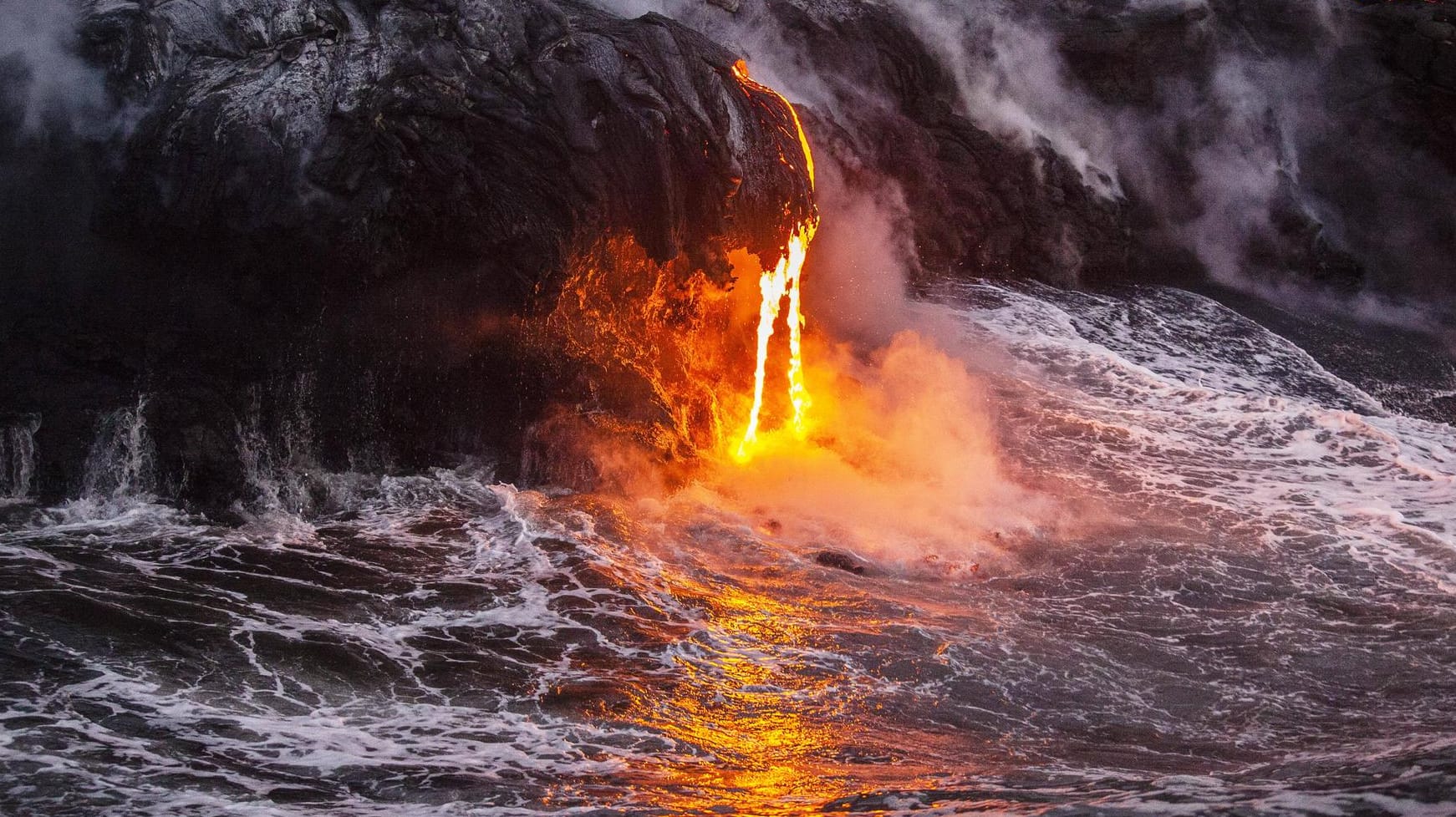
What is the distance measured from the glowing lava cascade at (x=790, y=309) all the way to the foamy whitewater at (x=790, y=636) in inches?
23.1

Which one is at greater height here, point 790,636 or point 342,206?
Result: point 342,206

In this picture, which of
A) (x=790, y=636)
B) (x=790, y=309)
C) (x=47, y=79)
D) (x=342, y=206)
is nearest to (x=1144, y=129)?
(x=790, y=309)

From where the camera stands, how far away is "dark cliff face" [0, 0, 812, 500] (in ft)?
31.7

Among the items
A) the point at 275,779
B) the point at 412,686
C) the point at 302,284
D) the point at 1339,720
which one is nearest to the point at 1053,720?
the point at 1339,720

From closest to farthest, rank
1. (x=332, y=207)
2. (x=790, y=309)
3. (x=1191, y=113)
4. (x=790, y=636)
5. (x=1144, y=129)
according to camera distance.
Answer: (x=790, y=636) → (x=332, y=207) → (x=790, y=309) → (x=1144, y=129) → (x=1191, y=113)

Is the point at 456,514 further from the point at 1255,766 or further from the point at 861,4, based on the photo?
the point at 861,4

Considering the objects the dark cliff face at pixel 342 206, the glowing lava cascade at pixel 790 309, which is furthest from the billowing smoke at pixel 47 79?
the glowing lava cascade at pixel 790 309

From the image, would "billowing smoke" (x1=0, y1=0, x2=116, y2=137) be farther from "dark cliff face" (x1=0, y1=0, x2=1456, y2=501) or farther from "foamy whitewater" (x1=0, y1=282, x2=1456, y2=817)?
"foamy whitewater" (x1=0, y1=282, x2=1456, y2=817)

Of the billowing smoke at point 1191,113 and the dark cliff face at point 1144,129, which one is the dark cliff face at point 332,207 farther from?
the billowing smoke at point 1191,113

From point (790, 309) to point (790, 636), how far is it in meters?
4.95

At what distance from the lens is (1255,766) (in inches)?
223

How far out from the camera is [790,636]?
754cm

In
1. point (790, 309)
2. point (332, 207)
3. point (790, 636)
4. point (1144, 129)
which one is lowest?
point (790, 636)

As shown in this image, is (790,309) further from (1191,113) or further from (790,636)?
(1191,113)
